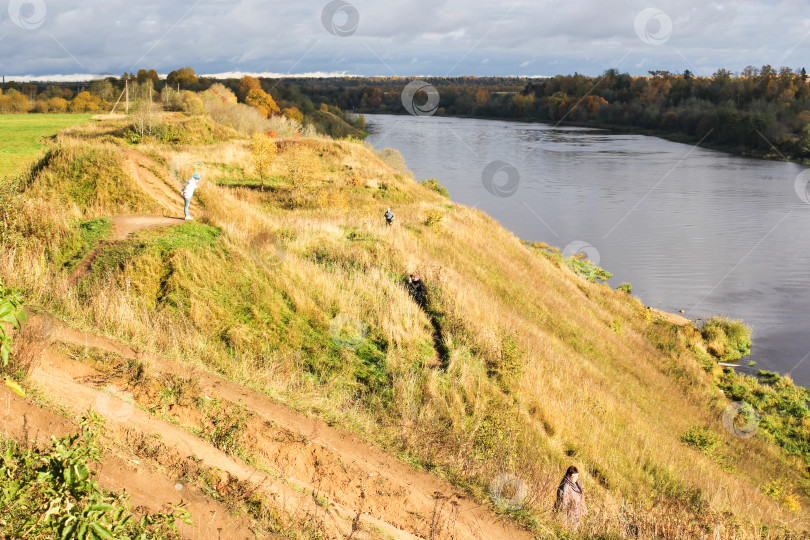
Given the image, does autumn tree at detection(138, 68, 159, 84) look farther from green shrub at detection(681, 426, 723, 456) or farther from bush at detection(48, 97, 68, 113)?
green shrub at detection(681, 426, 723, 456)

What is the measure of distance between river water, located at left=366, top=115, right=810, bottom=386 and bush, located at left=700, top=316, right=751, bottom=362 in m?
0.70

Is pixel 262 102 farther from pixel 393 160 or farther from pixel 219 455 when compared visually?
pixel 219 455

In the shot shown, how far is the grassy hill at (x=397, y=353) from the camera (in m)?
8.45

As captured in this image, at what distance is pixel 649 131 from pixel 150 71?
276ft

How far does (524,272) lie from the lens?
2536 cm

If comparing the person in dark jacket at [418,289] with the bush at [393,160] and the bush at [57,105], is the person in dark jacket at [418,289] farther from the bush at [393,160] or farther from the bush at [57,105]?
the bush at [57,105]

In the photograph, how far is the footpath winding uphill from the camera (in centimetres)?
579

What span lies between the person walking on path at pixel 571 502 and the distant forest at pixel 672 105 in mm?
80467

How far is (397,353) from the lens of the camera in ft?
37.6

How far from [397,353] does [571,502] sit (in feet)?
15.2

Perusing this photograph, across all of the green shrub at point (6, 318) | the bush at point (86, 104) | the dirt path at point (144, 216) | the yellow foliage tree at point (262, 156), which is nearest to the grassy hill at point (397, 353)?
the dirt path at point (144, 216)

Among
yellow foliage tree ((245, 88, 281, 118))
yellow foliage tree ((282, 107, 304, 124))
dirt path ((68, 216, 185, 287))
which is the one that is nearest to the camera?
dirt path ((68, 216, 185, 287))

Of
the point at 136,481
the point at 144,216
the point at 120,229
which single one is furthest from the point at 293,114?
the point at 136,481

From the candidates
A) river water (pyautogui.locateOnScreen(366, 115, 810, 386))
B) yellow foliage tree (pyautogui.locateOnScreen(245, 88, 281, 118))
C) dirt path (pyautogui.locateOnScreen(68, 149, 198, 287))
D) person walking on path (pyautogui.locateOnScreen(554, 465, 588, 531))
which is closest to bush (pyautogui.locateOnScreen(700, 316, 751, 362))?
river water (pyautogui.locateOnScreen(366, 115, 810, 386))
